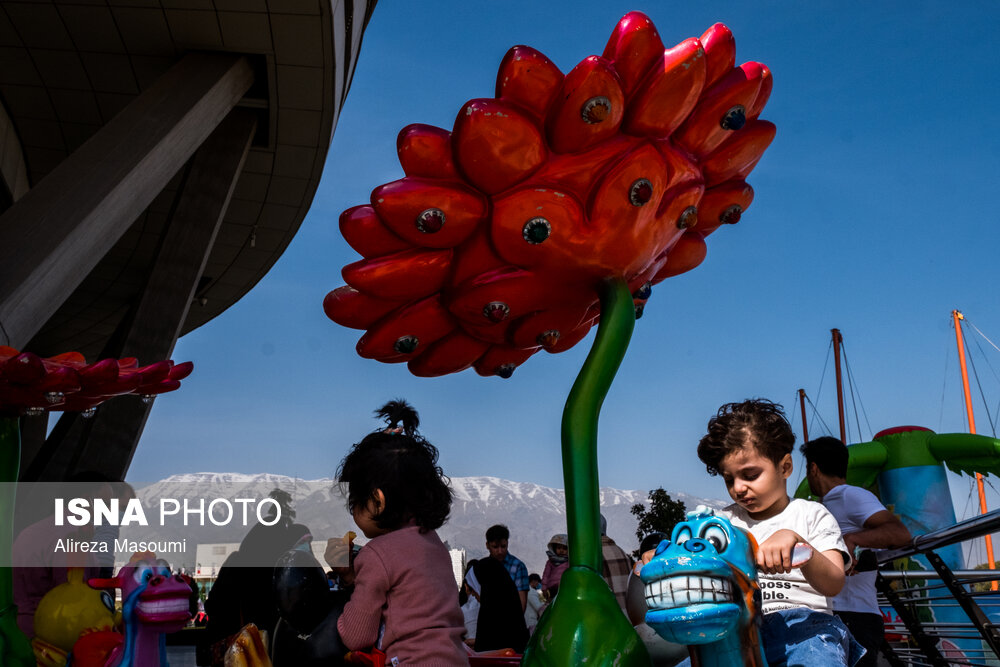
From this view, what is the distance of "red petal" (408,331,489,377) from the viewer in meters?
3.17

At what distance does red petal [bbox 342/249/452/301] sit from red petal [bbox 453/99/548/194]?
323mm

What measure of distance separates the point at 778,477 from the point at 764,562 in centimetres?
57

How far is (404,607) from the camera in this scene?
2.34 meters

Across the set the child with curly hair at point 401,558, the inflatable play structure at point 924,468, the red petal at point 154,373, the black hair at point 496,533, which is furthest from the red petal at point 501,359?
the inflatable play structure at point 924,468

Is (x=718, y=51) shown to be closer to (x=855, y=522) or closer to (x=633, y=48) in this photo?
(x=633, y=48)

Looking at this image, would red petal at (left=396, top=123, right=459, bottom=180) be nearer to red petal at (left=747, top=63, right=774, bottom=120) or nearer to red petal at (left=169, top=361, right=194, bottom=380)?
red petal at (left=747, top=63, right=774, bottom=120)

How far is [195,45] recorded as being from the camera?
427 inches

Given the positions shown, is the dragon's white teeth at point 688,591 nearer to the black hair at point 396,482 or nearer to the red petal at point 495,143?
the black hair at point 396,482

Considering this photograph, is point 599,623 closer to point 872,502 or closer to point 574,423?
point 574,423

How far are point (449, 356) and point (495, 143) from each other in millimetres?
1005

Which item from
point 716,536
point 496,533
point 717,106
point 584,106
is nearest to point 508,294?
point 584,106

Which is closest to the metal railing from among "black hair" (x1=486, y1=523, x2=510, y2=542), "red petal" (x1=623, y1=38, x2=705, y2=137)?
"red petal" (x1=623, y1=38, x2=705, y2=137)

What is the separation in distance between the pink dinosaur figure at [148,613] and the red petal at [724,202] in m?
2.49

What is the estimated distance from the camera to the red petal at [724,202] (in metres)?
3.11
